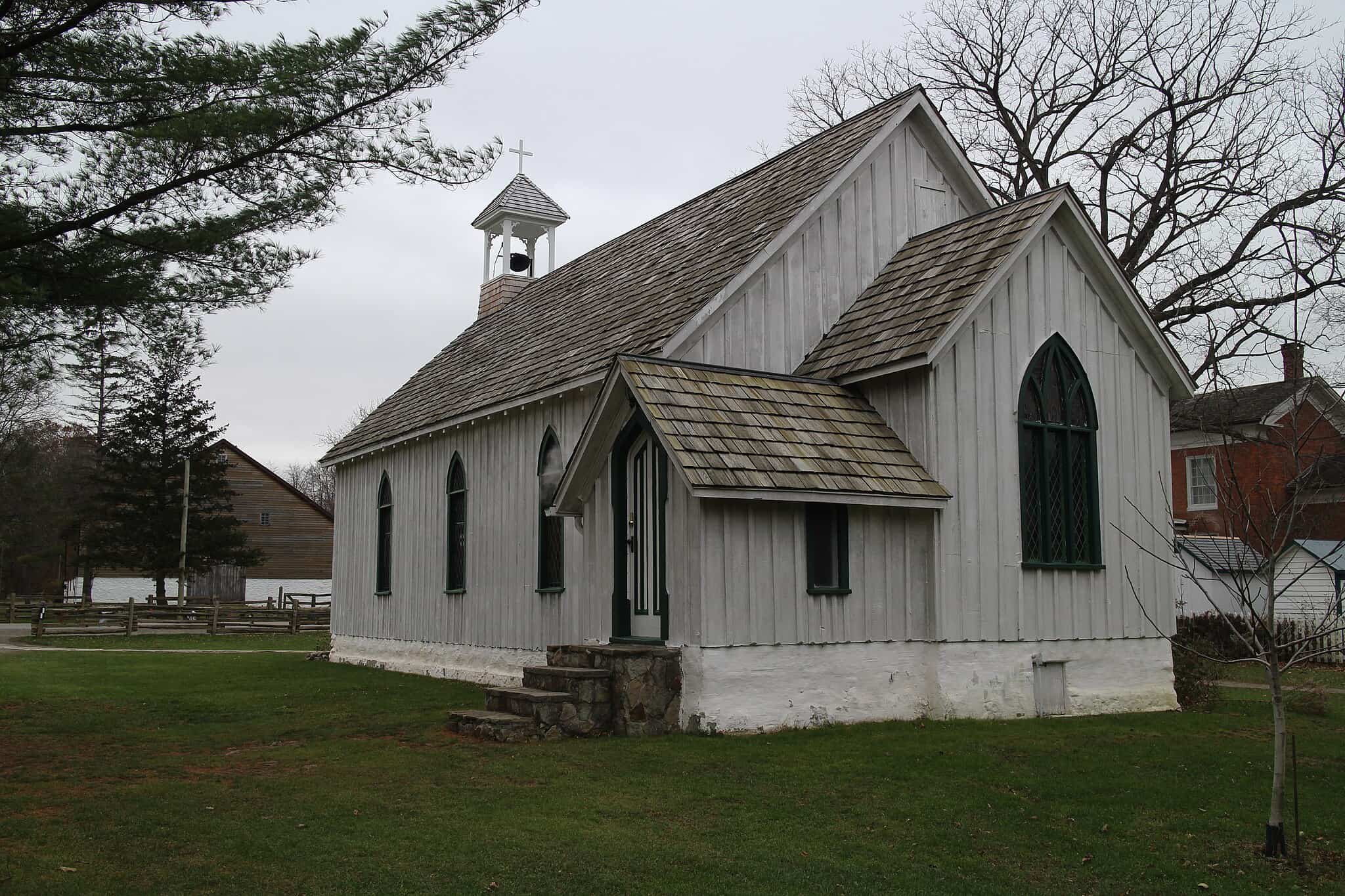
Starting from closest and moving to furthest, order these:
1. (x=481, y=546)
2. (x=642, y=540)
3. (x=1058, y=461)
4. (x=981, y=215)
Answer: (x=642, y=540)
(x=1058, y=461)
(x=981, y=215)
(x=481, y=546)

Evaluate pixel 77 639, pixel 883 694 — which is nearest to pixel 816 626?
pixel 883 694

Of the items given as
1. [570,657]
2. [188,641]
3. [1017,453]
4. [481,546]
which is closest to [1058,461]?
[1017,453]

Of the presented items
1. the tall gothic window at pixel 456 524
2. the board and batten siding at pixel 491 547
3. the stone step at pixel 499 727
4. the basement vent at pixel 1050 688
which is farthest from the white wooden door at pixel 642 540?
the tall gothic window at pixel 456 524

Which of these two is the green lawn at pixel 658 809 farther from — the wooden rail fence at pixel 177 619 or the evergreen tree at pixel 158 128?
the wooden rail fence at pixel 177 619

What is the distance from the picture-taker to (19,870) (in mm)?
6934

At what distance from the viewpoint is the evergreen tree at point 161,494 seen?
157ft

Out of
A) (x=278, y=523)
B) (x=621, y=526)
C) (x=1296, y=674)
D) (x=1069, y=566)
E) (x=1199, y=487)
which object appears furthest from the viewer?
(x=278, y=523)

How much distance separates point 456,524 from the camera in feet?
63.9

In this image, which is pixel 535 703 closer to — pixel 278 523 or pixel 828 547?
pixel 828 547

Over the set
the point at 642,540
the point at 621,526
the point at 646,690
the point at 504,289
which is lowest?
the point at 646,690

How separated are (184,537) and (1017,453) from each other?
1591 inches

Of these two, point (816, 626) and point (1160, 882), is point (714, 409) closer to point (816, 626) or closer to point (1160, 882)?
point (816, 626)

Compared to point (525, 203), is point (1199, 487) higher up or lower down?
lower down

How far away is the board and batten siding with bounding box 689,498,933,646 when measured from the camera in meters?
12.0
